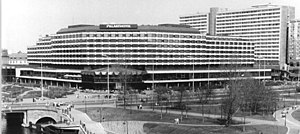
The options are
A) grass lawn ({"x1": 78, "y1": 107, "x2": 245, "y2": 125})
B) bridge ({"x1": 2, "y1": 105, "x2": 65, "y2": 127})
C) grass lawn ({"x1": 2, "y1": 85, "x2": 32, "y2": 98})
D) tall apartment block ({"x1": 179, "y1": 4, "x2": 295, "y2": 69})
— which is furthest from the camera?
tall apartment block ({"x1": 179, "y1": 4, "x2": 295, "y2": 69})

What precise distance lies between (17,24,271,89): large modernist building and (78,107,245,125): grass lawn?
23.9 feet

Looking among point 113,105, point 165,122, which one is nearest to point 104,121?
point 165,122

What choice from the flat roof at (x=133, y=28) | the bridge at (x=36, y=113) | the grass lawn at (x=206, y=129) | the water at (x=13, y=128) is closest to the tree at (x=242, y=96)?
the grass lawn at (x=206, y=129)

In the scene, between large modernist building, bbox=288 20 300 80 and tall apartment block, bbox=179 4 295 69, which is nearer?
large modernist building, bbox=288 20 300 80

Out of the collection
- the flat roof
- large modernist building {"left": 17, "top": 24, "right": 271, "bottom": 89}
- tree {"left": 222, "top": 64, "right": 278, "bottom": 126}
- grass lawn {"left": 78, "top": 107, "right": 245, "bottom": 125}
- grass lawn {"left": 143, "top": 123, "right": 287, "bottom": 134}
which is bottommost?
grass lawn {"left": 143, "top": 123, "right": 287, "bottom": 134}

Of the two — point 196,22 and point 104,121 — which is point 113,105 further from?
point 196,22

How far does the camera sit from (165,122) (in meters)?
A: 11.4

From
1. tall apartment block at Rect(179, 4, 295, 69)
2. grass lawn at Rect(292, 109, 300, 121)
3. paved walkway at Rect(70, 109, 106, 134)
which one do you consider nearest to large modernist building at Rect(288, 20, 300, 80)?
tall apartment block at Rect(179, 4, 295, 69)

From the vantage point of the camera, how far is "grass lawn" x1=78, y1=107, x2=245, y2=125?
38.4 ft

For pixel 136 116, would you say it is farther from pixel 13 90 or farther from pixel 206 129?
pixel 13 90

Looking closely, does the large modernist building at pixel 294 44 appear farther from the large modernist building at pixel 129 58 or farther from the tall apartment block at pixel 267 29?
the large modernist building at pixel 129 58

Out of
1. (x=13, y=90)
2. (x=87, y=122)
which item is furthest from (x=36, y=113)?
(x=13, y=90)

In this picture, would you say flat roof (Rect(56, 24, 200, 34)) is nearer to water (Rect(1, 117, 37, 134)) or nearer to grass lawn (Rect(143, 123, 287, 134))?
water (Rect(1, 117, 37, 134))

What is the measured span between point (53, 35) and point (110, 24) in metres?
5.01
